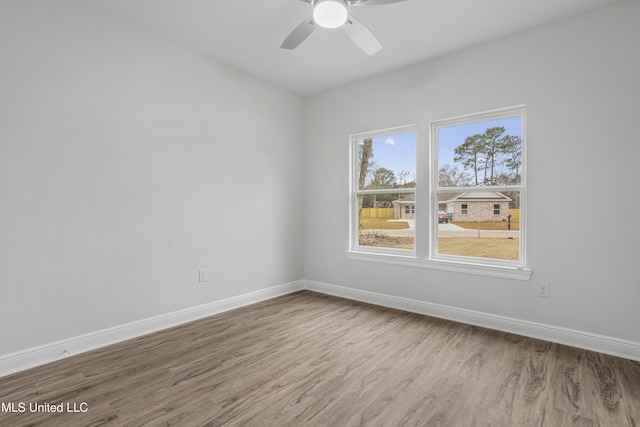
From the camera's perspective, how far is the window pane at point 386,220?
370 cm

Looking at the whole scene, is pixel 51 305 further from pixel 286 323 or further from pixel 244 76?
pixel 244 76

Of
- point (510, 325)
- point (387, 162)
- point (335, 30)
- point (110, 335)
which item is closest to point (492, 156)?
point (387, 162)

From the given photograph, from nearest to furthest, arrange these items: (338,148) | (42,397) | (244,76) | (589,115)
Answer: (42,397)
(589,115)
(244,76)
(338,148)

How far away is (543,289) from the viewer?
2771 millimetres

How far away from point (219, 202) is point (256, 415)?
2.23 m

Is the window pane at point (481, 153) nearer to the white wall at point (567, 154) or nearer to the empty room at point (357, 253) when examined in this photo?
the empty room at point (357, 253)

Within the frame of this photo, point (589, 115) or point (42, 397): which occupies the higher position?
point (589, 115)

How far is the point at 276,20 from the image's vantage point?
8.87 feet

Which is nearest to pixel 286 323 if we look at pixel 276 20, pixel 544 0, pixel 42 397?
pixel 42 397

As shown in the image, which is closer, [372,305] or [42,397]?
[42,397]

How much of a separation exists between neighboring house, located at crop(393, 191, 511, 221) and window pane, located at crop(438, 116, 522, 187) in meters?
0.12

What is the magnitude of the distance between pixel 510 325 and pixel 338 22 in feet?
9.44

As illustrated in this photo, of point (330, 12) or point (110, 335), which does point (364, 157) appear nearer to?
point (330, 12)

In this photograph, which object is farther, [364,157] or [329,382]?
[364,157]
